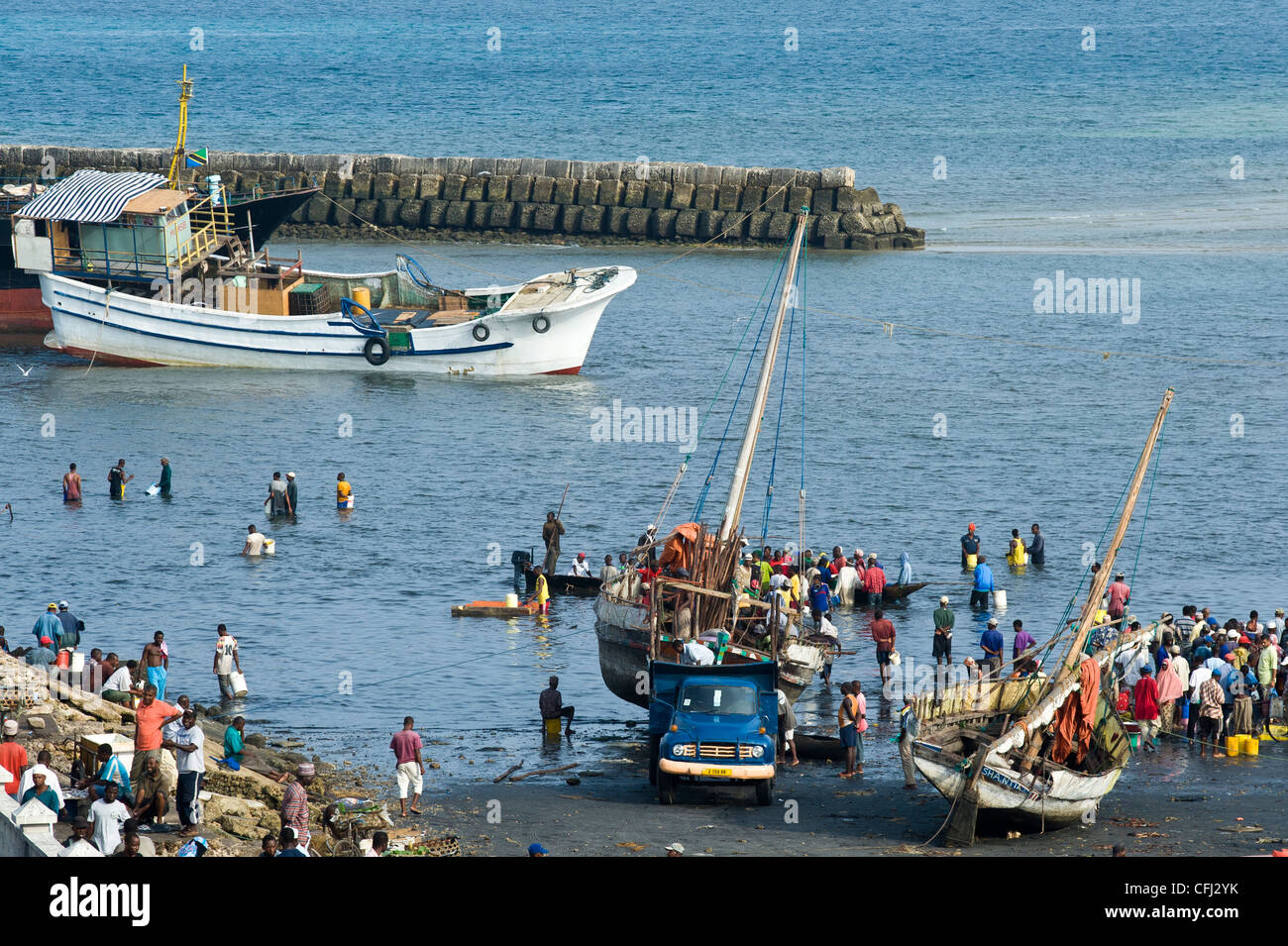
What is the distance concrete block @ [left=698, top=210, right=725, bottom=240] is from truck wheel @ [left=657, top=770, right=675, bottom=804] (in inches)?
2413

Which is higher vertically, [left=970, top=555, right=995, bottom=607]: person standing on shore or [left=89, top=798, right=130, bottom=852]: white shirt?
[left=89, top=798, right=130, bottom=852]: white shirt

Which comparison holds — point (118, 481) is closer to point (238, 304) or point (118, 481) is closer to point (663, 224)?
point (238, 304)

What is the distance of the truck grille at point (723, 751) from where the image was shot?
76.8 ft

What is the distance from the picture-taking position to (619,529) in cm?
4166

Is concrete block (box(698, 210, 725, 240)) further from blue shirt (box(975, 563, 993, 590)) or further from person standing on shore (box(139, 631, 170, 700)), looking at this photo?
person standing on shore (box(139, 631, 170, 700))

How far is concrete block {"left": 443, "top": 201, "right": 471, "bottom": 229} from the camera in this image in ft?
277

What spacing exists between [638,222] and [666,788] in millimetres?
61774

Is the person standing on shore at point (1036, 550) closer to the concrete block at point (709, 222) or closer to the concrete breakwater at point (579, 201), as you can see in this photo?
the concrete breakwater at point (579, 201)

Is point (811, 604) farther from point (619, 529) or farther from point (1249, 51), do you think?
point (1249, 51)

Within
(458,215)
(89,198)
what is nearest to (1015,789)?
(89,198)

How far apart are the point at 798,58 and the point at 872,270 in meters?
106

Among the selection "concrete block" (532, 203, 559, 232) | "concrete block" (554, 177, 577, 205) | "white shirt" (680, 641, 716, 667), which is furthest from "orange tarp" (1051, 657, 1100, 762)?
"concrete block" (554, 177, 577, 205)

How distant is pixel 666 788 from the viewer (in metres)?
23.8

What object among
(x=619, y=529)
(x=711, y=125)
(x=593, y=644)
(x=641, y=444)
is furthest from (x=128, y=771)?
(x=711, y=125)
